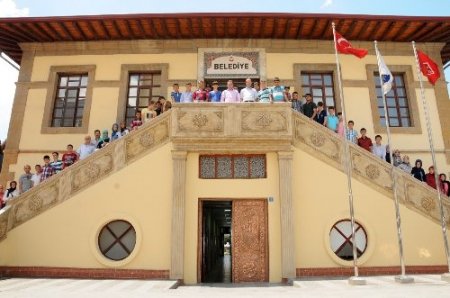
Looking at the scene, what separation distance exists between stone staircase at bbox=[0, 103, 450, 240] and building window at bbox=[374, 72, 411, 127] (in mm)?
4060

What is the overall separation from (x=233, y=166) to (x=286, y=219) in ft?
6.94

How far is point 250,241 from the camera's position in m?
9.85

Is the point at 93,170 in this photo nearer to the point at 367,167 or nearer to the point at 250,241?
the point at 250,241

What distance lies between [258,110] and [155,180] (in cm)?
356

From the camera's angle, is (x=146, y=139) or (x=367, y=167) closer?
(x=367, y=167)

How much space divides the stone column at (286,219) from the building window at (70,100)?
314 inches

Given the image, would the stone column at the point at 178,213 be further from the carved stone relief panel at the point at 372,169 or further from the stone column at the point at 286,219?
the carved stone relief panel at the point at 372,169

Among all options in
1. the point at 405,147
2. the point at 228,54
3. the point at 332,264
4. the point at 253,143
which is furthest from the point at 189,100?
the point at 405,147

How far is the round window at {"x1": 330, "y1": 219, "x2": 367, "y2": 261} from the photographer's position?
31.7 ft

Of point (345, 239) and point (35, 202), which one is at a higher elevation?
point (35, 202)

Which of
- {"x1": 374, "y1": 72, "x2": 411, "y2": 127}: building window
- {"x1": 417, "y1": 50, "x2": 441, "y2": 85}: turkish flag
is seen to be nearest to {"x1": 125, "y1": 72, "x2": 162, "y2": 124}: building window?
{"x1": 374, "y1": 72, "x2": 411, "y2": 127}: building window

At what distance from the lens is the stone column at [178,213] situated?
30.5ft

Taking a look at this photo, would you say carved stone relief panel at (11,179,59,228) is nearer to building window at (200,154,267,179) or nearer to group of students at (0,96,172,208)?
group of students at (0,96,172,208)

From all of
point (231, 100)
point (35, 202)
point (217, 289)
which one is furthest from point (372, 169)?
point (35, 202)
